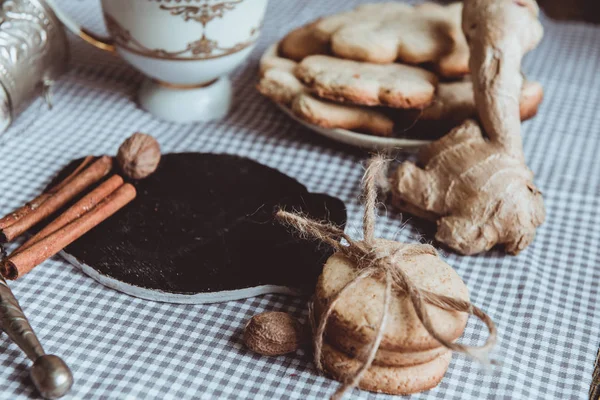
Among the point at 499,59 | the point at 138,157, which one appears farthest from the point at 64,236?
the point at 499,59

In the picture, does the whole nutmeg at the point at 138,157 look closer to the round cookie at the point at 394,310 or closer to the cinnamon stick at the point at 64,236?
the cinnamon stick at the point at 64,236

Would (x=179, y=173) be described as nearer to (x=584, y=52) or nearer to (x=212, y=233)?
(x=212, y=233)

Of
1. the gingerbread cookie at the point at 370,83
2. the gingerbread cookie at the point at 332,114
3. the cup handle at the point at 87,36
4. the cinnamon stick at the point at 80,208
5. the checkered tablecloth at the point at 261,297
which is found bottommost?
the checkered tablecloth at the point at 261,297

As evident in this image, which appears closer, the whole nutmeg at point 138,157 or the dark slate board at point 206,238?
the dark slate board at point 206,238

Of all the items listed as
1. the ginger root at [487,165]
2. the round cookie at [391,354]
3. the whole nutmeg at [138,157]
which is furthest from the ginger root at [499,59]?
the whole nutmeg at [138,157]

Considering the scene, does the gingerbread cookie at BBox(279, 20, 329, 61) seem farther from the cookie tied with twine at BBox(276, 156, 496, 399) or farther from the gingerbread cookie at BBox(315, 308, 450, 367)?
the gingerbread cookie at BBox(315, 308, 450, 367)

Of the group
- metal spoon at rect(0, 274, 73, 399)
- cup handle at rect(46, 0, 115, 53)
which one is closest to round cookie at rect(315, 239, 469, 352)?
metal spoon at rect(0, 274, 73, 399)

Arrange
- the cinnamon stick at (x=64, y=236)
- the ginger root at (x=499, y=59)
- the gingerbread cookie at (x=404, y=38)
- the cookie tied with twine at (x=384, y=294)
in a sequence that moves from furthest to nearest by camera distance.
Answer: the gingerbread cookie at (x=404, y=38), the ginger root at (x=499, y=59), the cinnamon stick at (x=64, y=236), the cookie tied with twine at (x=384, y=294)

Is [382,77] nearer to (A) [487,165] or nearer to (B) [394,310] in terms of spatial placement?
(A) [487,165]
